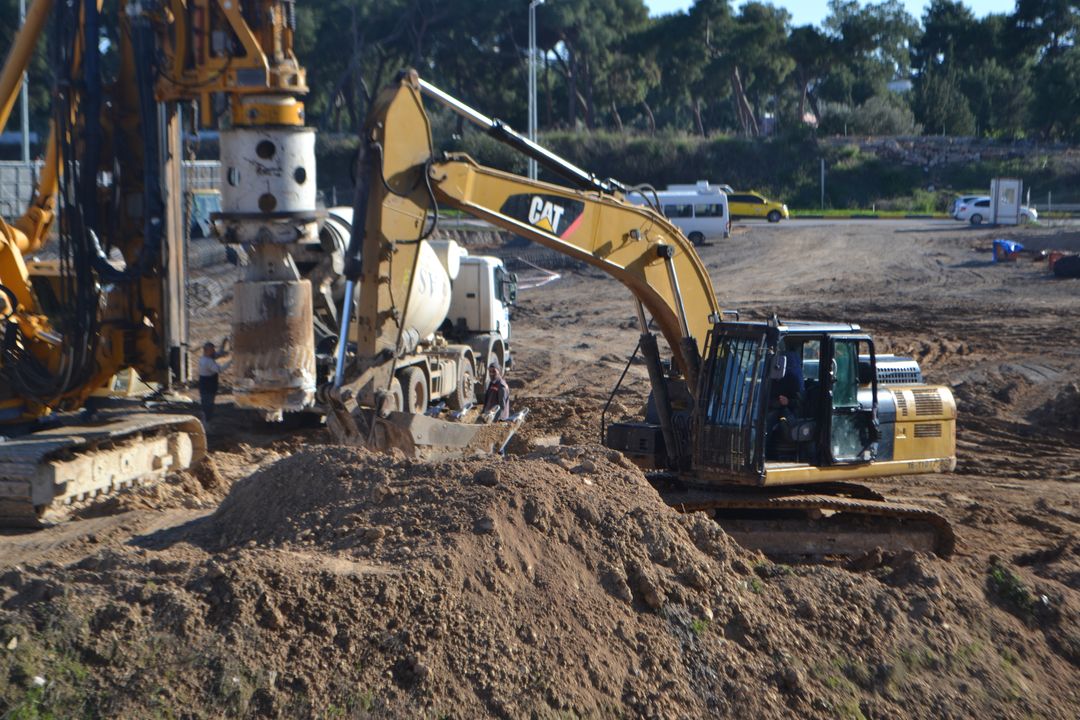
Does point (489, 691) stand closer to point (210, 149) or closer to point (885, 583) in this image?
point (885, 583)

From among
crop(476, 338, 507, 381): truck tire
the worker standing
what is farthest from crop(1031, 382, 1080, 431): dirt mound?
the worker standing

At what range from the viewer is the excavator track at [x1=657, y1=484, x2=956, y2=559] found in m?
10.6

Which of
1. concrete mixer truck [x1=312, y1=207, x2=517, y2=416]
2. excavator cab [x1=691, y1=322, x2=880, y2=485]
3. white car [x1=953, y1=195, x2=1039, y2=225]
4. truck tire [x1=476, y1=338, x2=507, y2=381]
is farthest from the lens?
white car [x1=953, y1=195, x2=1039, y2=225]

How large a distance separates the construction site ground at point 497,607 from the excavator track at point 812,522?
0.29m

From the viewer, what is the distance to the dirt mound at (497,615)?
6.63 m

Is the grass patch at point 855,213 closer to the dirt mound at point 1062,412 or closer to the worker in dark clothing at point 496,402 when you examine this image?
the dirt mound at point 1062,412

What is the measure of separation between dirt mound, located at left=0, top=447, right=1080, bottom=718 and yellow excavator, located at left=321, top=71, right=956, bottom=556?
95 centimetres

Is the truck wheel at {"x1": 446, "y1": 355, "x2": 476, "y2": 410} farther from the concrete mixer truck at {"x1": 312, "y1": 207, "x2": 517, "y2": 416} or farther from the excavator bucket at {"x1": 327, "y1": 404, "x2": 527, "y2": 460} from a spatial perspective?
the excavator bucket at {"x1": 327, "y1": 404, "x2": 527, "y2": 460}

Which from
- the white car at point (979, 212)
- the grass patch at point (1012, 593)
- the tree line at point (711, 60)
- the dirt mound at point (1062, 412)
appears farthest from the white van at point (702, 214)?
the grass patch at point (1012, 593)

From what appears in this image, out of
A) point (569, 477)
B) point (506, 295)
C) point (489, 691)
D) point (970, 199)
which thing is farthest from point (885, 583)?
point (970, 199)

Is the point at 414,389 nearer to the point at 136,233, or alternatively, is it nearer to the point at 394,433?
the point at 394,433

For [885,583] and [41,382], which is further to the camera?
[41,382]

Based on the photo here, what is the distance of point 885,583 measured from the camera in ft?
31.9

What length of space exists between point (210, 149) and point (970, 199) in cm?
3337
